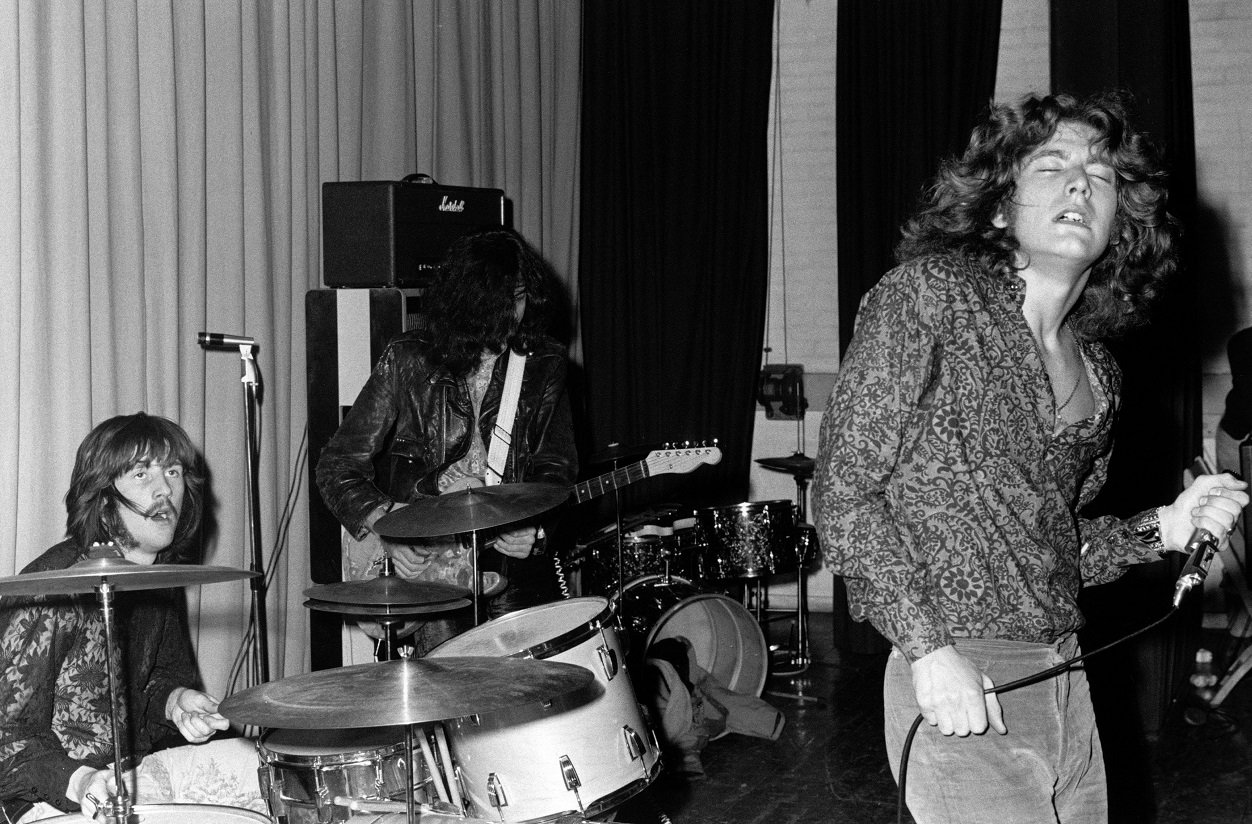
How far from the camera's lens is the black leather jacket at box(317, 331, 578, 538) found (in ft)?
12.5

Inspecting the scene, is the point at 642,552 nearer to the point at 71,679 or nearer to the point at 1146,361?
the point at 1146,361

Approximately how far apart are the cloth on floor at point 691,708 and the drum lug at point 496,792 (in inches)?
65.2

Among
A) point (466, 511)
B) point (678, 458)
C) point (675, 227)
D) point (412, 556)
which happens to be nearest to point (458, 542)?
point (412, 556)

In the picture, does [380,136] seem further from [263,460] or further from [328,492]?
[328,492]

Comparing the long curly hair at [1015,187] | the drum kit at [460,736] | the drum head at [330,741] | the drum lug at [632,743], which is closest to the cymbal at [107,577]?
the drum kit at [460,736]

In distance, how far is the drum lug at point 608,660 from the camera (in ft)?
9.21

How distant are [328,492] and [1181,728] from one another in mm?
3282

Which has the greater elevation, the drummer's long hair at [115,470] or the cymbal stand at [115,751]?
the drummer's long hair at [115,470]

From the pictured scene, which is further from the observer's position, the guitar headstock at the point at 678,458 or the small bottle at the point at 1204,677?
the small bottle at the point at 1204,677

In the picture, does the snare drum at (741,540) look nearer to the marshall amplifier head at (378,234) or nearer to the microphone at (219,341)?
the marshall amplifier head at (378,234)

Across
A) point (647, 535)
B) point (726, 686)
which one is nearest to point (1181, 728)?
point (726, 686)

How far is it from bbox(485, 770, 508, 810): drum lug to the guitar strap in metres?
1.27

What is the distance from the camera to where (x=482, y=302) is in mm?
3799

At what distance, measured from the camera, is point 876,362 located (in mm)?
1585
